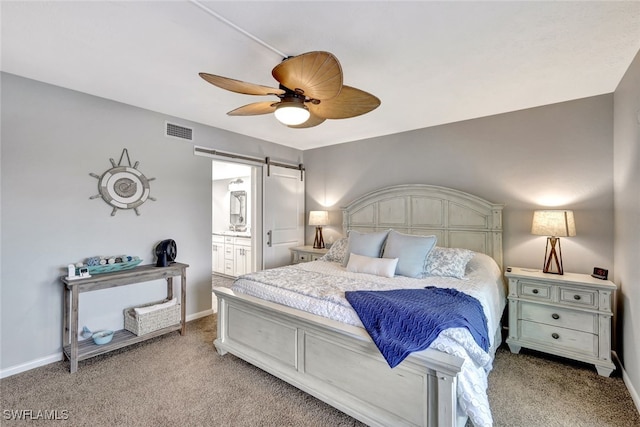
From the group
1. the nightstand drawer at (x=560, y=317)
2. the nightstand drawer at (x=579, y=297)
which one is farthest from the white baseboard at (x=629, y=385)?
the nightstand drawer at (x=579, y=297)

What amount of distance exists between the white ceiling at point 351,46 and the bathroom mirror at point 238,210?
3.44 meters

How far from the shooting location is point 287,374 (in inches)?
85.2

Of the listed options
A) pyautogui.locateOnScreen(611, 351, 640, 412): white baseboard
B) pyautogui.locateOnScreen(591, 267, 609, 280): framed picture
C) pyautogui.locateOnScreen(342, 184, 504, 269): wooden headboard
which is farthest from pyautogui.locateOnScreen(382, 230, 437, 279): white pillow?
pyautogui.locateOnScreen(611, 351, 640, 412): white baseboard

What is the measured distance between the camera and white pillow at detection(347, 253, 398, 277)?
2.76 m

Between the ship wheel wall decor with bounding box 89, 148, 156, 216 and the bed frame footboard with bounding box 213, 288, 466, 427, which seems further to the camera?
the ship wheel wall decor with bounding box 89, 148, 156, 216

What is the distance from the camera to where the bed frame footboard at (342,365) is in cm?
153

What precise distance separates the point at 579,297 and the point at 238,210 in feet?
18.7

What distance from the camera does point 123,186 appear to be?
3.00m

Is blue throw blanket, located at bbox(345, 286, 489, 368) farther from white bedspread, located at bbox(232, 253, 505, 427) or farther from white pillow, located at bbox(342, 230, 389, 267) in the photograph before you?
white pillow, located at bbox(342, 230, 389, 267)

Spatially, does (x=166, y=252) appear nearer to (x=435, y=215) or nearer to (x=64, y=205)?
(x=64, y=205)

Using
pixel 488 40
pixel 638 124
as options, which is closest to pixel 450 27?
pixel 488 40

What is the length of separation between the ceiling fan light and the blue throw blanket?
1.32 m

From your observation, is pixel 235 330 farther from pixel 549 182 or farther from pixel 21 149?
pixel 549 182

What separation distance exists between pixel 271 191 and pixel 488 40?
3.35 meters
